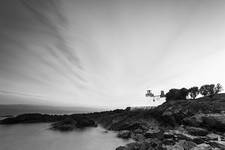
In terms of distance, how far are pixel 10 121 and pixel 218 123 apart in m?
45.5

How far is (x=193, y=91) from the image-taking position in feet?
195

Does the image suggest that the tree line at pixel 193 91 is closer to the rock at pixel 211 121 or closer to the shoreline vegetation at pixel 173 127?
the shoreline vegetation at pixel 173 127

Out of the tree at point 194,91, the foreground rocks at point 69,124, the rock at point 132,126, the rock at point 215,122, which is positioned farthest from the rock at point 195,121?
the tree at point 194,91

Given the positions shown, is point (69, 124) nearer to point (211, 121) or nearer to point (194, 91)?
point (211, 121)

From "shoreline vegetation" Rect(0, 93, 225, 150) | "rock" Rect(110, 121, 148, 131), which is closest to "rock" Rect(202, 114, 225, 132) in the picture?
"shoreline vegetation" Rect(0, 93, 225, 150)

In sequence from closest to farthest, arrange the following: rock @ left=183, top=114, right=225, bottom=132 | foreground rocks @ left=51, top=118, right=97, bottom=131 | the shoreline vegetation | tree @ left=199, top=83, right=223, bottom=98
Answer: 1. the shoreline vegetation
2. rock @ left=183, top=114, right=225, bottom=132
3. foreground rocks @ left=51, top=118, right=97, bottom=131
4. tree @ left=199, top=83, right=223, bottom=98

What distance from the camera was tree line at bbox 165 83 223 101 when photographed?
55656 mm

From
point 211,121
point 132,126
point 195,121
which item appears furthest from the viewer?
point 132,126

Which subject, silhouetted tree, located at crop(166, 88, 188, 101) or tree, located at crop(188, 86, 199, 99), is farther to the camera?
tree, located at crop(188, 86, 199, 99)

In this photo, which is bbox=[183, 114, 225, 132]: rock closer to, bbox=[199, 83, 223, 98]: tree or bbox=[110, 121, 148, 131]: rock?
bbox=[110, 121, 148, 131]: rock

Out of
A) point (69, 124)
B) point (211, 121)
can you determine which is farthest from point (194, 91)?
point (69, 124)

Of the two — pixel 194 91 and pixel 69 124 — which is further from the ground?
pixel 194 91

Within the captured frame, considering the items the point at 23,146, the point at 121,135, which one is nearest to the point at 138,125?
the point at 121,135

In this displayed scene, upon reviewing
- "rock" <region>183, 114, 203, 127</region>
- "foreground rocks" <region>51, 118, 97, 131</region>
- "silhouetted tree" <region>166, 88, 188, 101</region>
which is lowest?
"foreground rocks" <region>51, 118, 97, 131</region>
